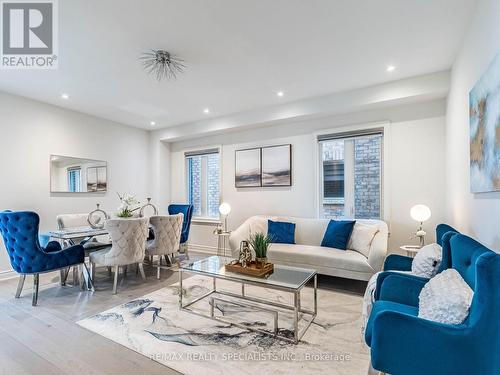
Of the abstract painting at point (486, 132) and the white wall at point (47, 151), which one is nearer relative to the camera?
the abstract painting at point (486, 132)

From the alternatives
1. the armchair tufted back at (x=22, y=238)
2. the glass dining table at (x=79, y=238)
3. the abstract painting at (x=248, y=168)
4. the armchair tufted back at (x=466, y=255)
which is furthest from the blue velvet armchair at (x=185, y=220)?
the armchair tufted back at (x=466, y=255)

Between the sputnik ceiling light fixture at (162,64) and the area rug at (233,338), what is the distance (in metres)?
2.81

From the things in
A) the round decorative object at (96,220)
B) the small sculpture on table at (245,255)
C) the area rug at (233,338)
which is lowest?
the area rug at (233,338)

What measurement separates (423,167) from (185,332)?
12.3 feet

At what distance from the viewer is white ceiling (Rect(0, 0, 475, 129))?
2176mm

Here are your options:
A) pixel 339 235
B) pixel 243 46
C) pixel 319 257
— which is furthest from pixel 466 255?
pixel 243 46

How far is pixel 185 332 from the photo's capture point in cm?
234

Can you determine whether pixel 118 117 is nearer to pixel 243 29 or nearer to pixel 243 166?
pixel 243 166

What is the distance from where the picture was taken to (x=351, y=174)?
4238 mm

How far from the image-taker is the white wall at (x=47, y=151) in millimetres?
3891

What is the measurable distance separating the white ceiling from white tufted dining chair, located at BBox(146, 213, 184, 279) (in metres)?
1.97

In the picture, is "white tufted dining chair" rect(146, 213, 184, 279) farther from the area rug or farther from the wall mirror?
the wall mirror

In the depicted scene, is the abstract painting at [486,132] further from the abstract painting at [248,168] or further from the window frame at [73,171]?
the window frame at [73,171]

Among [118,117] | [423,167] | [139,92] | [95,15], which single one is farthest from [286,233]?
[118,117]
